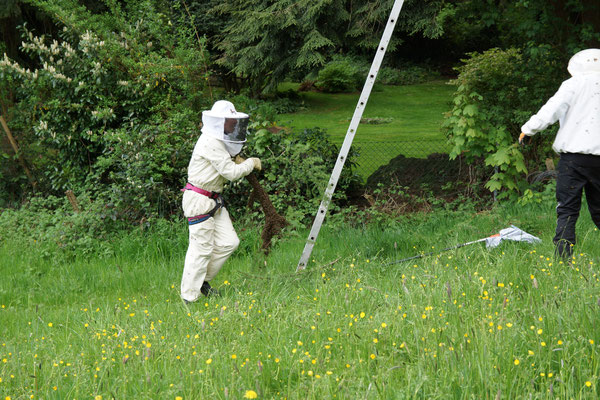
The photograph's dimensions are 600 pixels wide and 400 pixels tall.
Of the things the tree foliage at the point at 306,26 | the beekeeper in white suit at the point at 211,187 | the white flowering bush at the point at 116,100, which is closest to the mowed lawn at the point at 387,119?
the tree foliage at the point at 306,26

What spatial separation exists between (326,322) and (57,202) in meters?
7.03

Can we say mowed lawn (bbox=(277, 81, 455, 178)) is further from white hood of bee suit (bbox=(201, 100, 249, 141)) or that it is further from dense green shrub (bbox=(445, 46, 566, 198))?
white hood of bee suit (bbox=(201, 100, 249, 141))

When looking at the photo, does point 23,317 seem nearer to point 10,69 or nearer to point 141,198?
point 141,198

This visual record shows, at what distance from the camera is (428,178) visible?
9938 mm

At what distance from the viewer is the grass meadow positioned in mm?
3062

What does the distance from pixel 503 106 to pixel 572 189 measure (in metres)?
4.23

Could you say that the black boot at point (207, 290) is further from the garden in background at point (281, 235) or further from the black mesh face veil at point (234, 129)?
the black mesh face veil at point (234, 129)

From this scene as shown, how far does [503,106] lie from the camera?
9172 millimetres

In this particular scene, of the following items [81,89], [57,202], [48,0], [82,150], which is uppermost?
[48,0]

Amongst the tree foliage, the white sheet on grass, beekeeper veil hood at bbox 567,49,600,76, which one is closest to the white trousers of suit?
the white sheet on grass

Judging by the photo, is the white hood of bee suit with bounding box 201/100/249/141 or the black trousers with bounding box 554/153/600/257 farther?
the white hood of bee suit with bounding box 201/100/249/141

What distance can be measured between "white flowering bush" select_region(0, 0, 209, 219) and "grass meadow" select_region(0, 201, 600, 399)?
2.51 meters

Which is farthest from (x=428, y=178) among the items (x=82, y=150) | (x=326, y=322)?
(x=326, y=322)

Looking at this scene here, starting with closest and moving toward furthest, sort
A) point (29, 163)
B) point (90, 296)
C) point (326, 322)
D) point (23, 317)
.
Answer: point (326, 322) < point (23, 317) < point (90, 296) < point (29, 163)
